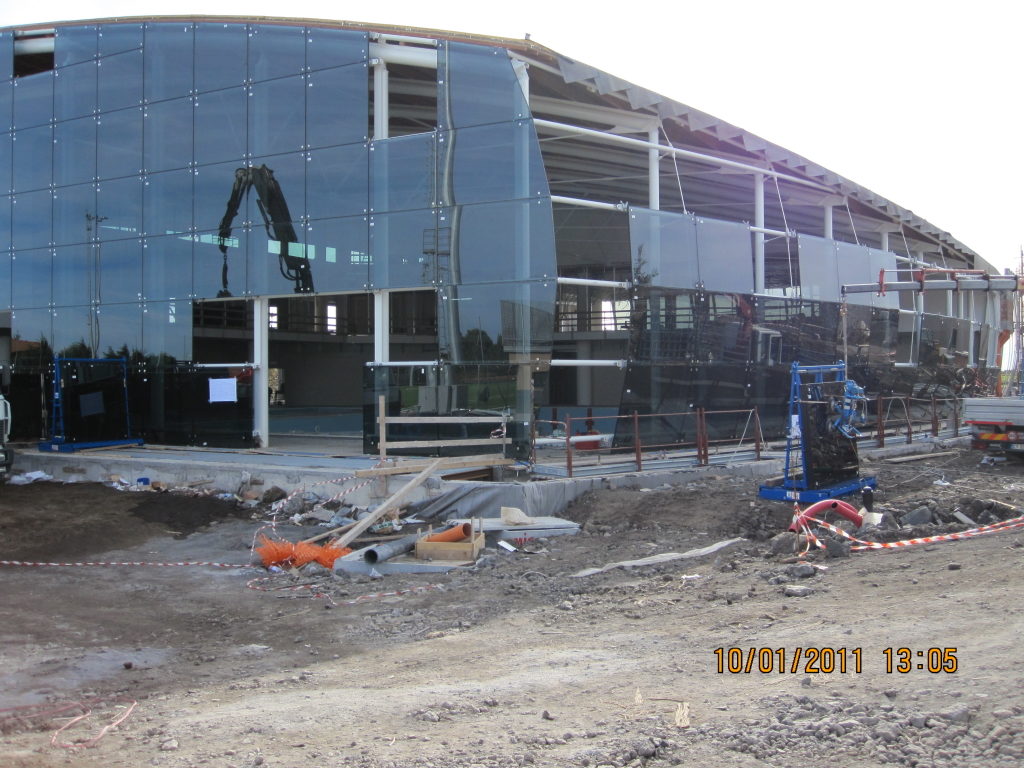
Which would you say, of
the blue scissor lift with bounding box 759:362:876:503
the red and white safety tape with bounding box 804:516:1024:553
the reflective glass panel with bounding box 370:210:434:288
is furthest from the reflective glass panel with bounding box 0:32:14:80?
the red and white safety tape with bounding box 804:516:1024:553

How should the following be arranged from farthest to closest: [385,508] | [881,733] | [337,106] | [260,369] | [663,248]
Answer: [260,369] < [337,106] < [663,248] < [385,508] < [881,733]

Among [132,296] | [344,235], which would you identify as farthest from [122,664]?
[132,296]

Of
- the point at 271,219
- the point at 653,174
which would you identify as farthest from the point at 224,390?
the point at 653,174

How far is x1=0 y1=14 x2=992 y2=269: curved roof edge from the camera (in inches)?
653

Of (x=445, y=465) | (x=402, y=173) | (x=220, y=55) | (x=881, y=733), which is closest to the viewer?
(x=881, y=733)

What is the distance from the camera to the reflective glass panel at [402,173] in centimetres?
1705

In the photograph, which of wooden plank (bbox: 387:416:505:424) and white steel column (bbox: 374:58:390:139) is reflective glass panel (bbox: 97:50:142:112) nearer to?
white steel column (bbox: 374:58:390:139)

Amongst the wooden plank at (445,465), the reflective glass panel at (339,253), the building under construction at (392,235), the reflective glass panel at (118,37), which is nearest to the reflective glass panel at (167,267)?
the building under construction at (392,235)

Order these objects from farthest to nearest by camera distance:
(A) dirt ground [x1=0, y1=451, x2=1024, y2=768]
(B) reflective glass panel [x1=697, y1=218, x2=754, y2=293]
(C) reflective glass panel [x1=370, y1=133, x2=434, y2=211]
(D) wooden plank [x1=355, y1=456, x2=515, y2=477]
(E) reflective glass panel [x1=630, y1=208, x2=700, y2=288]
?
(B) reflective glass panel [x1=697, y1=218, x2=754, y2=293], (E) reflective glass panel [x1=630, y1=208, x2=700, y2=288], (C) reflective glass panel [x1=370, y1=133, x2=434, y2=211], (D) wooden plank [x1=355, y1=456, x2=515, y2=477], (A) dirt ground [x1=0, y1=451, x2=1024, y2=768]

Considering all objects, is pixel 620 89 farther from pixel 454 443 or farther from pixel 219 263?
pixel 219 263

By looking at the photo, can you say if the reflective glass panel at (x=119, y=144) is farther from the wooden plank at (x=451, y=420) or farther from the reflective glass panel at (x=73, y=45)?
the wooden plank at (x=451, y=420)

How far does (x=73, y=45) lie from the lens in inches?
843

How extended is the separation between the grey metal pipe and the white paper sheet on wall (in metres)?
9.09

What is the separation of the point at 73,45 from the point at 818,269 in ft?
62.9
